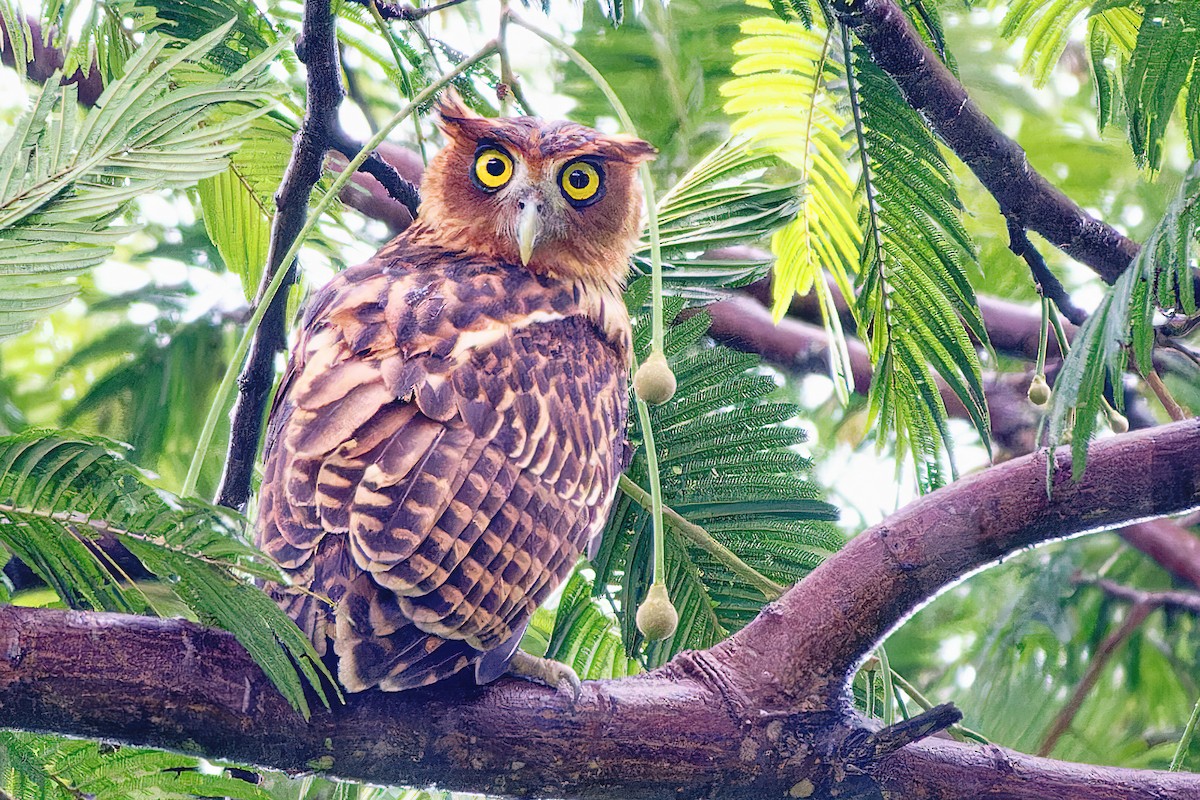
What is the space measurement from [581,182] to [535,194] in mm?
136

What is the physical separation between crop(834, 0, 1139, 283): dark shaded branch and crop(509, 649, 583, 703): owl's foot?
92cm

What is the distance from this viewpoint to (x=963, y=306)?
1.83 metres

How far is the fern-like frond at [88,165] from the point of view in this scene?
0.97m

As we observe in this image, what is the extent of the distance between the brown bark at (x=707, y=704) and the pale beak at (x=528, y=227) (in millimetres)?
783

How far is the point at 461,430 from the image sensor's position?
5.02ft

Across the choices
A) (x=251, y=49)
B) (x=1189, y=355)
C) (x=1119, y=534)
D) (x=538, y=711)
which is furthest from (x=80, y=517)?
(x=1119, y=534)

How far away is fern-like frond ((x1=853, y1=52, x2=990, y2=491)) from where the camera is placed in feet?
5.90

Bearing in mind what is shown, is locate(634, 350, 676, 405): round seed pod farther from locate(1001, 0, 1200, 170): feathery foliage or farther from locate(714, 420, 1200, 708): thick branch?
locate(1001, 0, 1200, 170): feathery foliage

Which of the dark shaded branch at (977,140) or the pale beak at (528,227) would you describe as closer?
the dark shaded branch at (977,140)

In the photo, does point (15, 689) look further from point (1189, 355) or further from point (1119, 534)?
point (1119, 534)

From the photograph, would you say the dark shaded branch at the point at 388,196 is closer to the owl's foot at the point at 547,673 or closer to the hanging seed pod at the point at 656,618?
the owl's foot at the point at 547,673

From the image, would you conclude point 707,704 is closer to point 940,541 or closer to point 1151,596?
point 940,541

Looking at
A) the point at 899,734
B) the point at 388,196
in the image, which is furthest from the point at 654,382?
the point at 388,196

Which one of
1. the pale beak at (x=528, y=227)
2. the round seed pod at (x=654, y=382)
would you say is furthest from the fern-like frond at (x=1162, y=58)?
the pale beak at (x=528, y=227)
